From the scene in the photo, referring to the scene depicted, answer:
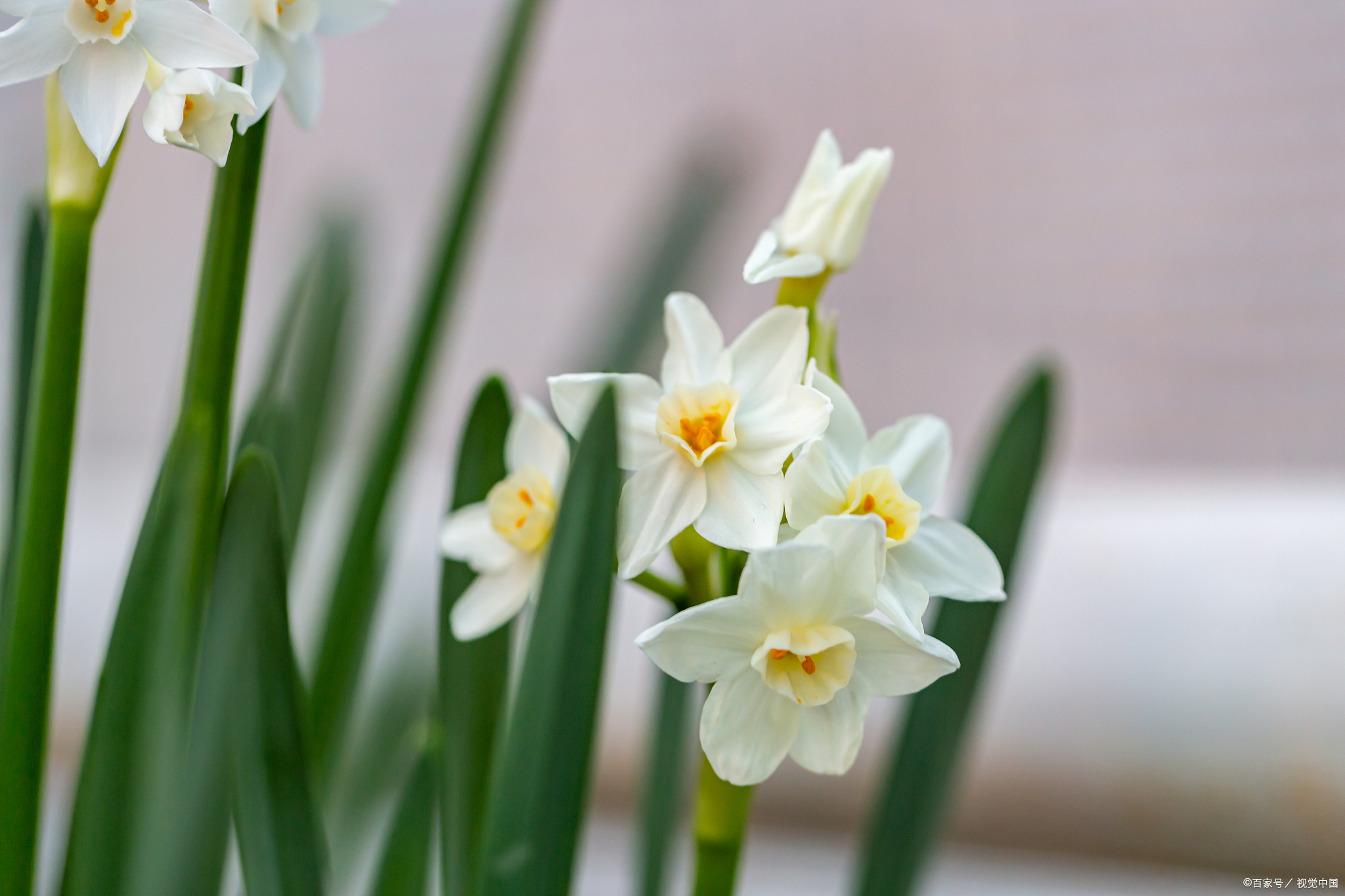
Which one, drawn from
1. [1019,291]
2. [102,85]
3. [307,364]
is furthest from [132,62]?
[1019,291]

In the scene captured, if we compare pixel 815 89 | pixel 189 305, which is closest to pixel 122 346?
pixel 189 305

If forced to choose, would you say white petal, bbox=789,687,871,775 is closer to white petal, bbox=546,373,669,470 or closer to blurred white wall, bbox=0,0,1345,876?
white petal, bbox=546,373,669,470

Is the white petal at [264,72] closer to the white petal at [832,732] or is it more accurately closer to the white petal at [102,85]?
the white petal at [102,85]

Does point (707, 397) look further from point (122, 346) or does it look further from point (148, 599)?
point (122, 346)

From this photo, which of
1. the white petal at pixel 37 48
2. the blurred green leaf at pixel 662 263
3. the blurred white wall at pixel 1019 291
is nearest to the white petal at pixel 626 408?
the white petal at pixel 37 48

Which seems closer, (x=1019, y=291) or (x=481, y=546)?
(x=481, y=546)

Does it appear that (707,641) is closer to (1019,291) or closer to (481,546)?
(481,546)

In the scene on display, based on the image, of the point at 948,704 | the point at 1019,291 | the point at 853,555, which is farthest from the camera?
the point at 1019,291
